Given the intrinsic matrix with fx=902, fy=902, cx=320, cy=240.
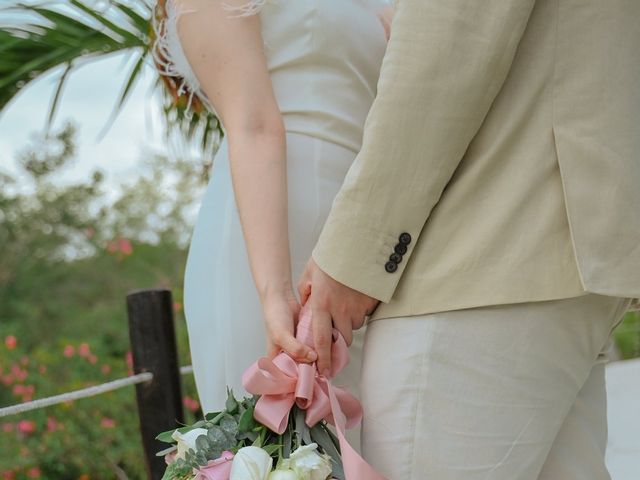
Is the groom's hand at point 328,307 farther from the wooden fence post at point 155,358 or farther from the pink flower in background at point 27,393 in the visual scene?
the pink flower in background at point 27,393

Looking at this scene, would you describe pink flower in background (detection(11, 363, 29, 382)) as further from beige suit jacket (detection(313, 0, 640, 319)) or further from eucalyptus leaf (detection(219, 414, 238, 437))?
beige suit jacket (detection(313, 0, 640, 319))

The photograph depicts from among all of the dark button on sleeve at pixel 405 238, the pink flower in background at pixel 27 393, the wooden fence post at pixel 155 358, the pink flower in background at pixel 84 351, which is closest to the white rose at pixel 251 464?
the dark button on sleeve at pixel 405 238

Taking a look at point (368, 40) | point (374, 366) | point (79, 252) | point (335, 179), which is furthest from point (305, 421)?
point (79, 252)

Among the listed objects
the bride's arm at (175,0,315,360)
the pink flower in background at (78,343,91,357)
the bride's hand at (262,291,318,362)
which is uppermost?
the bride's arm at (175,0,315,360)

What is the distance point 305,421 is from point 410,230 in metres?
0.33

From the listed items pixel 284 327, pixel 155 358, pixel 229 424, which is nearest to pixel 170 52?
pixel 284 327

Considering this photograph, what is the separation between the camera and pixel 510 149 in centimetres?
122

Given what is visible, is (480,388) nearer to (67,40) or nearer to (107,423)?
(67,40)

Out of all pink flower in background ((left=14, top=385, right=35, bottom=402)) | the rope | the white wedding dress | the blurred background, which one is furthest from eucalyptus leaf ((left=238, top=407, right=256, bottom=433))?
pink flower in background ((left=14, top=385, right=35, bottom=402))

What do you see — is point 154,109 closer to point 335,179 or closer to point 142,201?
point 335,179

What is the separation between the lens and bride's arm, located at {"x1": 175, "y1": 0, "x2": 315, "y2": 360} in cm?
146

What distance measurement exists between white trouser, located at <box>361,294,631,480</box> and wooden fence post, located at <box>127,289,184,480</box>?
149 centimetres

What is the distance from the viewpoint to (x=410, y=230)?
49.0 inches

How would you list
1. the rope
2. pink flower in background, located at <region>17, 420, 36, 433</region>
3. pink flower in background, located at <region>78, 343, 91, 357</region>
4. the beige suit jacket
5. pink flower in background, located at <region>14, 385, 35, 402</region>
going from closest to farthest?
the beige suit jacket → the rope → pink flower in background, located at <region>17, 420, 36, 433</region> → pink flower in background, located at <region>14, 385, 35, 402</region> → pink flower in background, located at <region>78, 343, 91, 357</region>
